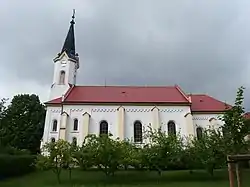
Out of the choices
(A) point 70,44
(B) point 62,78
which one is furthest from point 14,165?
(A) point 70,44

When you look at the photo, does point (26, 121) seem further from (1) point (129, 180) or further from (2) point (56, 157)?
(1) point (129, 180)

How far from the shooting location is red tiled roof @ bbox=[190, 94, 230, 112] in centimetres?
4262

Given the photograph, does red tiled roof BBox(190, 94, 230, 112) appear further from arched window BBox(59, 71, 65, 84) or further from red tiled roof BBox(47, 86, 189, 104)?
arched window BBox(59, 71, 65, 84)

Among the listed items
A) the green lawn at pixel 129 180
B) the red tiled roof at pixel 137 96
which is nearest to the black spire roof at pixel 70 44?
the red tiled roof at pixel 137 96

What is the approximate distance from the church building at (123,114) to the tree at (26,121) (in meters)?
11.2

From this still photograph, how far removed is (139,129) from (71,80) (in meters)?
14.6

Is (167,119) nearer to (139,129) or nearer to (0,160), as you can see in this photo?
(139,129)

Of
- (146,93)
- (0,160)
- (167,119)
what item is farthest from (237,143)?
(146,93)

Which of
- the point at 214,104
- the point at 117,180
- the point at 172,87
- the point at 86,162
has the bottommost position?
the point at 117,180

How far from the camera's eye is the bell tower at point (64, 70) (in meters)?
45.1

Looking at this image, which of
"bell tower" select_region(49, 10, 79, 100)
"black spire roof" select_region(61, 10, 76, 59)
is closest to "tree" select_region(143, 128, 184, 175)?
"bell tower" select_region(49, 10, 79, 100)

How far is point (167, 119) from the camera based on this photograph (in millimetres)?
41562

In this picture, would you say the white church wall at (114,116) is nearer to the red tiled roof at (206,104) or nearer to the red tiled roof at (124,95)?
the red tiled roof at (124,95)

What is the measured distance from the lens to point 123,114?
1614 inches
